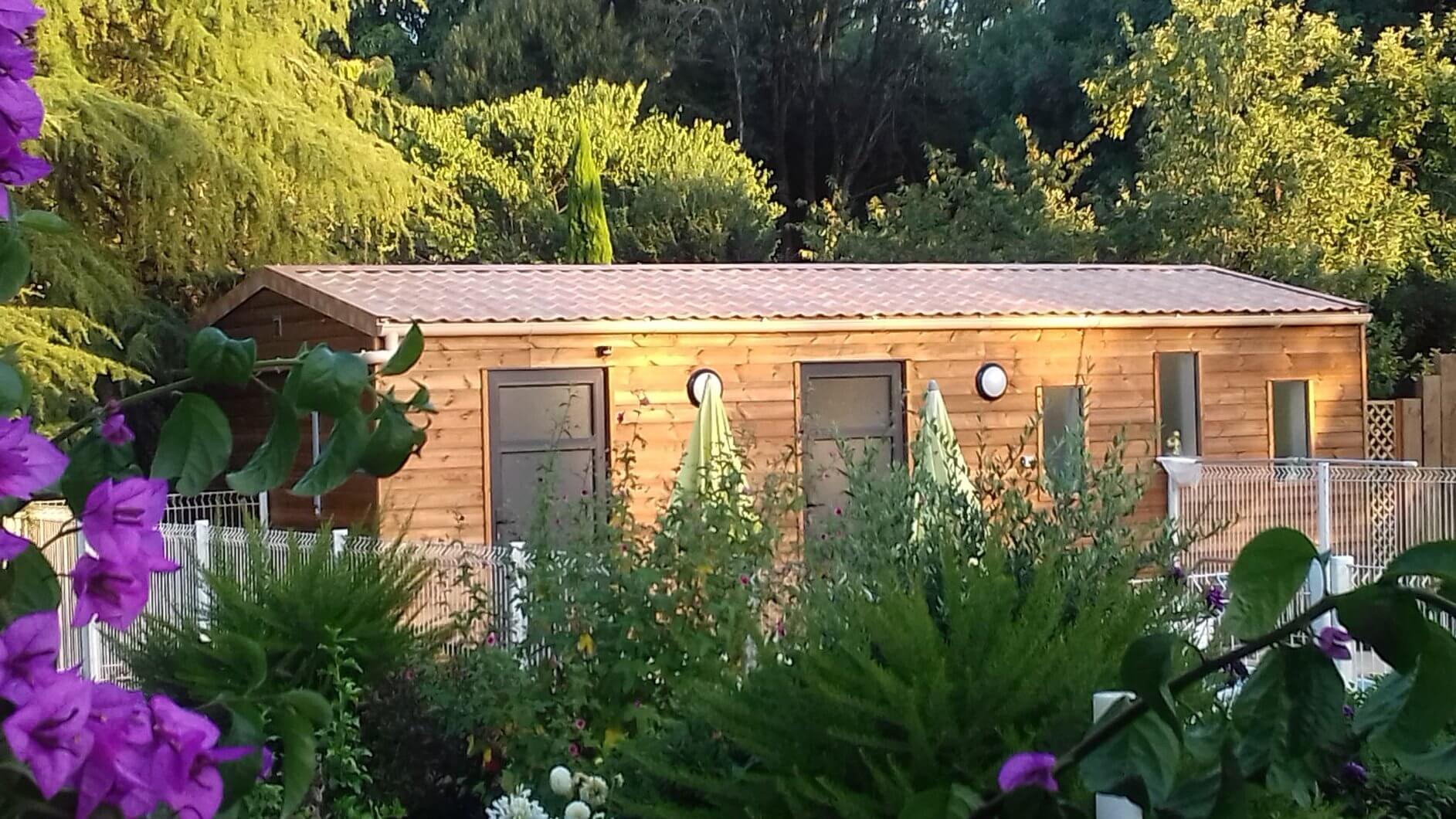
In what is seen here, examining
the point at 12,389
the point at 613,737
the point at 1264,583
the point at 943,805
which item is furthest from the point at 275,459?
the point at 613,737

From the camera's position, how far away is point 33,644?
2.14ft

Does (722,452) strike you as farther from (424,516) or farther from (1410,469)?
(1410,469)

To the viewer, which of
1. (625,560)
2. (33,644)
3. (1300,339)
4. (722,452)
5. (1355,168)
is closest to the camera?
(33,644)

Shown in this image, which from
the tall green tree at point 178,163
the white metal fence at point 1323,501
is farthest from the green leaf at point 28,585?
the tall green tree at point 178,163

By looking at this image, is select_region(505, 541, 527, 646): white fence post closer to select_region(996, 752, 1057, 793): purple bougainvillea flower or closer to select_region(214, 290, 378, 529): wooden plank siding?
select_region(214, 290, 378, 529): wooden plank siding

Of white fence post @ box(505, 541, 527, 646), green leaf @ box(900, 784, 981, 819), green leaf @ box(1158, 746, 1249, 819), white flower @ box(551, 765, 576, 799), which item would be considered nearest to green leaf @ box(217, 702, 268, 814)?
green leaf @ box(900, 784, 981, 819)

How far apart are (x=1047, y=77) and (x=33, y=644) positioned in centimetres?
2434

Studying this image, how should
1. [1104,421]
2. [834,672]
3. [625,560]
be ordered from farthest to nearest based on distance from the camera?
1. [1104,421]
2. [625,560]
3. [834,672]

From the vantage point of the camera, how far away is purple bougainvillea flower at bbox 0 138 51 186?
731 mm

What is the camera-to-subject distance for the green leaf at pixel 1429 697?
2.16 ft

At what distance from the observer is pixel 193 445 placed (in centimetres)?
83

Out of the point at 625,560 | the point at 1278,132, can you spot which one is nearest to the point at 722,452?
the point at 625,560

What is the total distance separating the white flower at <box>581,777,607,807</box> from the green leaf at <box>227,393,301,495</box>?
10.0ft

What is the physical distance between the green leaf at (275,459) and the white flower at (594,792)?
3052 millimetres
